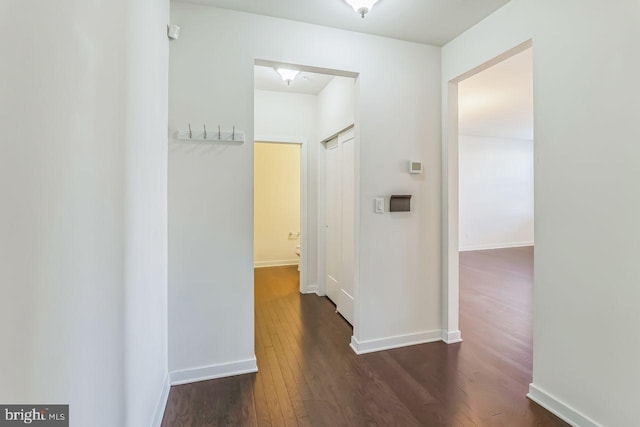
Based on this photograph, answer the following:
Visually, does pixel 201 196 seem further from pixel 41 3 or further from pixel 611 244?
pixel 611 244

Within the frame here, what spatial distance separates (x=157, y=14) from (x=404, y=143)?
200 cm

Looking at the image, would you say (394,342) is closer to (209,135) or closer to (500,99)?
(209,135)

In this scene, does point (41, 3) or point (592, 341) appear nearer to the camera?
point (41, 3)

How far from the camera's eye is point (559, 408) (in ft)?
5.82

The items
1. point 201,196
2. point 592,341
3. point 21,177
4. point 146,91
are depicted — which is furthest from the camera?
point 201,196

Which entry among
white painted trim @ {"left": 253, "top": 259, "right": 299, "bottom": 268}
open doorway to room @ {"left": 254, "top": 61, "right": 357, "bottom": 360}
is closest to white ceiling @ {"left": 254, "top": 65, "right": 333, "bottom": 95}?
open doorway to room @ {"left": 254, "top": 61, "right": 357, "bottom": 360}

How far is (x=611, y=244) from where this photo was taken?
A: 1558mm

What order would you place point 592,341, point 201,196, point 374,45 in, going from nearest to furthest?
1. point 592,341
2. point 201,196
3. point 374,45

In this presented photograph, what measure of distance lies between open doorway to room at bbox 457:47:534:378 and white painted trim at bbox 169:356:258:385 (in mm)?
1941

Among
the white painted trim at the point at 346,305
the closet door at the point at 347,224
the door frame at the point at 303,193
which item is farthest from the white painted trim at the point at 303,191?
the white painted trim at the point at 346,305

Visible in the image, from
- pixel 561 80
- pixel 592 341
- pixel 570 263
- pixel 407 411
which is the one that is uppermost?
pixel 561 80

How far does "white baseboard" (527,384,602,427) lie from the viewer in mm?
1655

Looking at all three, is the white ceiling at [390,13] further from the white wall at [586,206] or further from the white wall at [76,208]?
the white wall at [76,208]

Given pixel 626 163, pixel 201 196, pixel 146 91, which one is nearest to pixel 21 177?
pixel 146 91
